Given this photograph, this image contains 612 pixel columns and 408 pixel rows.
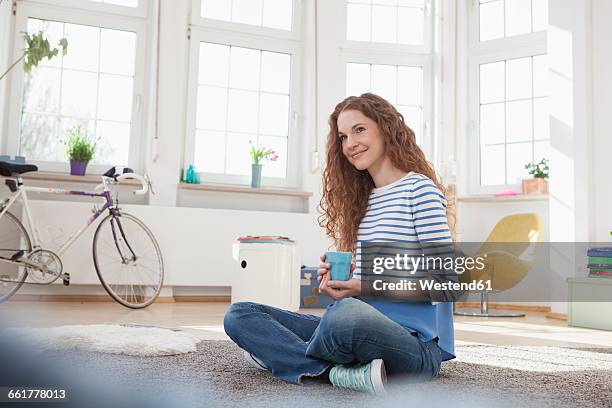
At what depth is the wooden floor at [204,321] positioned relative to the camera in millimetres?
2707

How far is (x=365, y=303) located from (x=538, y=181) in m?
3.43

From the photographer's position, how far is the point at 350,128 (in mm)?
1640

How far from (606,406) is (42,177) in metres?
3.74

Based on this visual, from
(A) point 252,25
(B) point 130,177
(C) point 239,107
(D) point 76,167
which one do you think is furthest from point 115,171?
(A) point 252,25

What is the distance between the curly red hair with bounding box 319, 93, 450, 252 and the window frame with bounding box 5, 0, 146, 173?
2947mm

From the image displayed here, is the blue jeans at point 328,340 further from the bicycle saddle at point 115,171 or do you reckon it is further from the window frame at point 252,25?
the window frame at point 252,25

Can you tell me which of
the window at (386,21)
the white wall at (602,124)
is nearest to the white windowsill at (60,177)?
the window at (386,21)

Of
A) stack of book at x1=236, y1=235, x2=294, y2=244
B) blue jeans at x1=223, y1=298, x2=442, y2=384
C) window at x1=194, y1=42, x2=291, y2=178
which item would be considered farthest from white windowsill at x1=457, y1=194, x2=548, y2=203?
blue jeans at x1=223, y1=298, x2=442, y2=384

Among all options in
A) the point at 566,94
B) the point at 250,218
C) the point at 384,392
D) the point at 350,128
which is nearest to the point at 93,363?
the point at 384,392

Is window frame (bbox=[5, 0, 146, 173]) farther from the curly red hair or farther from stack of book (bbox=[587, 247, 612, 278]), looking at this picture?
stack of book (bbox=[587, 247, 612, 278])

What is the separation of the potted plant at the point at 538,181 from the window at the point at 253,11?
2.29 m

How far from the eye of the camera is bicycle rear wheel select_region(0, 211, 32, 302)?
3.50 metres

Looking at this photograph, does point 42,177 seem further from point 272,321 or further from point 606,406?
point 606,406

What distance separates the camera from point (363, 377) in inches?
56.3
